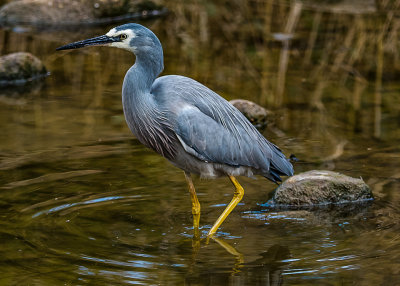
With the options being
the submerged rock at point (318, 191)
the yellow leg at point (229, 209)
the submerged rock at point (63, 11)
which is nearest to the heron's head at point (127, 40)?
the yellow leg at point (229, 209)

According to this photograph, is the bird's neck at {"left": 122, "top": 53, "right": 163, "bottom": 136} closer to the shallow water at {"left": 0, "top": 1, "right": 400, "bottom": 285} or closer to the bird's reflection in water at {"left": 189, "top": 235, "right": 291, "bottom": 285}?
the shallow water at {"left": 0, "top": 1, "right": 400, "bottom": 285}

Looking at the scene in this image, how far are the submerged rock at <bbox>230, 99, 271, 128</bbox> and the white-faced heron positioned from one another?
2.42 meters

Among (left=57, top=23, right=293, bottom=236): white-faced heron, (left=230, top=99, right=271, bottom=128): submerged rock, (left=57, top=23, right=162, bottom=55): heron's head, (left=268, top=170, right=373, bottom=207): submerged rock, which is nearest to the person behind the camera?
(left=57, top=23, right=162, bottom=55): heron's head

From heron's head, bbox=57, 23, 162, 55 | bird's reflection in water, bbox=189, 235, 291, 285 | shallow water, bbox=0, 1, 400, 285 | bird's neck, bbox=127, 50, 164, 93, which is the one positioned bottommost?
bird's reflection in water, bbox=189, 235, 291, 285

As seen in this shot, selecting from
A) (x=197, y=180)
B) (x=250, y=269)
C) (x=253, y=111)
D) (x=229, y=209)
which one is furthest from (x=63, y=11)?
(x=250, y=269)

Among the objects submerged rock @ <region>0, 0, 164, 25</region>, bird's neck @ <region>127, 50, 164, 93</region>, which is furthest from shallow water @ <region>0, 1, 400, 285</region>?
bird's neck @ <region>127, 50, 164, 93</region>

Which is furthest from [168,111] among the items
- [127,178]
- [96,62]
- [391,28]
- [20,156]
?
[391,28]

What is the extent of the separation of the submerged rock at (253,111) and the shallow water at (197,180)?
0.29 m

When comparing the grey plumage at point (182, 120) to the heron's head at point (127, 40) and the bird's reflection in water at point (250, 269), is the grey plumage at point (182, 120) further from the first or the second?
the bird's reflection in water at point (250, 269)

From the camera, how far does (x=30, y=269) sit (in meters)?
5.15

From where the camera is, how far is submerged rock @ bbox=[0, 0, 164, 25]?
46.5ft

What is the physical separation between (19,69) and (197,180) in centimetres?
454

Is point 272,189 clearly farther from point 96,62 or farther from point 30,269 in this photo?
point 96,62

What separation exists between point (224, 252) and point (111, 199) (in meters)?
1.43
